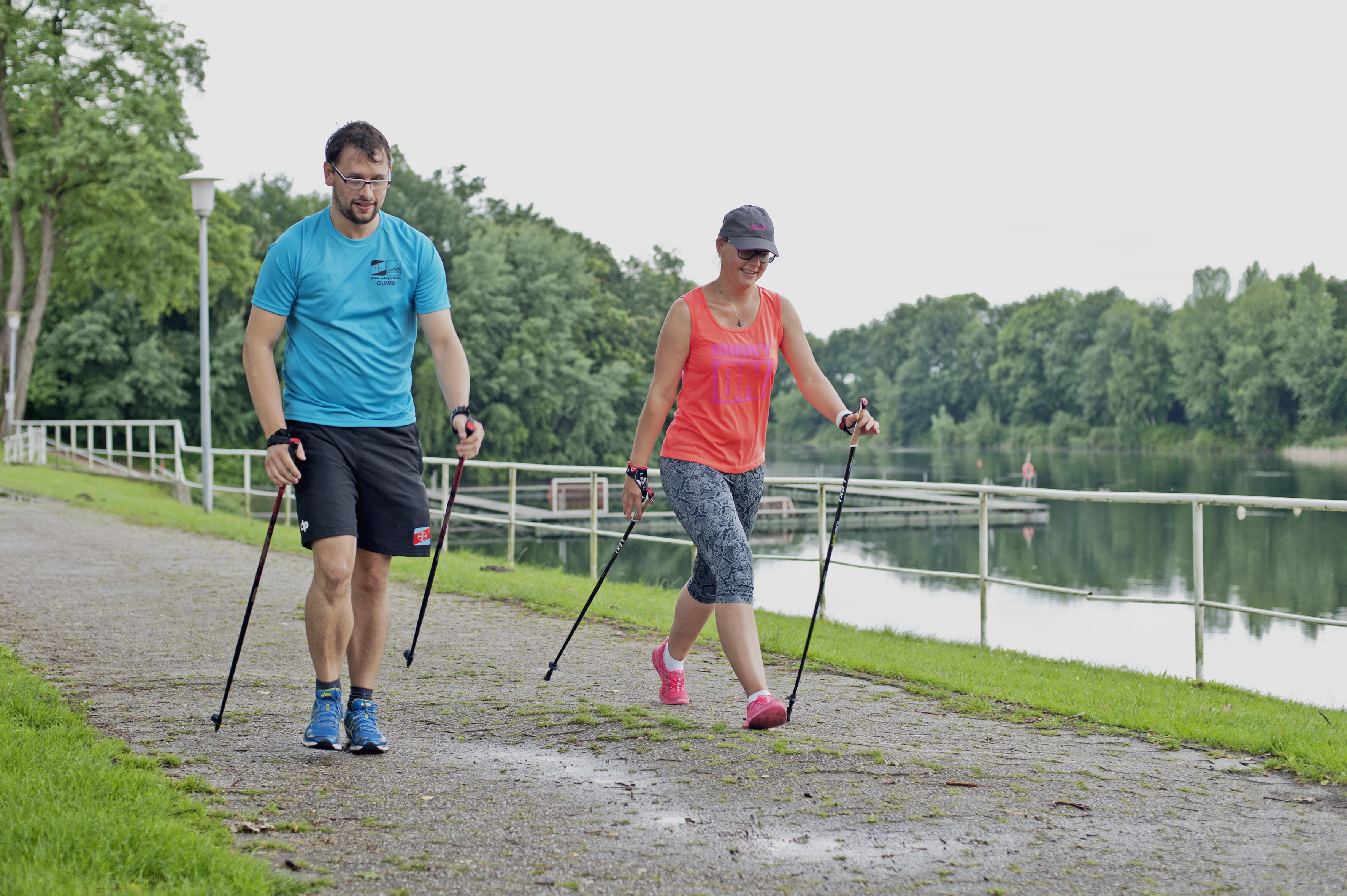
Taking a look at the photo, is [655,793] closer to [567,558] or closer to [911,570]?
[911,570]

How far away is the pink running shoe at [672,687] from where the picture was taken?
476cm

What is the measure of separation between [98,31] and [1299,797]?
32.8 m

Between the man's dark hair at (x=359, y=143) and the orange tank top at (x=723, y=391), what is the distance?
3.87 ft

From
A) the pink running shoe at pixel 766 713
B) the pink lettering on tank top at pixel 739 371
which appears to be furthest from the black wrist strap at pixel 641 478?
the pink running shoe at pixel 766 713

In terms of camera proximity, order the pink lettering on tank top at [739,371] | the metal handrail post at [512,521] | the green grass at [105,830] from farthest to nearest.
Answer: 1. the metal handrail post at [512,521]
2. the pink lettering on tank top at [739,371]
3. the green grass at [105,830]

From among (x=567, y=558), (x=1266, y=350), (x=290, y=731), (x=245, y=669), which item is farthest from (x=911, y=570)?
(x=1266, y=350)

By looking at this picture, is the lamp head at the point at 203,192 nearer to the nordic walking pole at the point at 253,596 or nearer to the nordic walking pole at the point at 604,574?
the nordic walking pole at the point at 604,574

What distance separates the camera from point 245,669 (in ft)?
17.5

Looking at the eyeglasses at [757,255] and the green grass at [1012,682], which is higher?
the eyeglasses at [757,255]

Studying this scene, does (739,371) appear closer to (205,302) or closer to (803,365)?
(803,365)

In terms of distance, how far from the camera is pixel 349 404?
3.94 m

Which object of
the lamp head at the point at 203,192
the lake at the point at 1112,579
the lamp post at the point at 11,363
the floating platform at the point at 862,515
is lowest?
the lake at the point at 1112,579

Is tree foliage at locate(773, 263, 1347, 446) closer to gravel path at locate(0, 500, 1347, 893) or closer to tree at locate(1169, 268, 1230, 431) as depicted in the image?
tree at locate(1169, 268, 1230, 431)

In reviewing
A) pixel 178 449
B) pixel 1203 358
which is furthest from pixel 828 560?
pixel 1203 358
